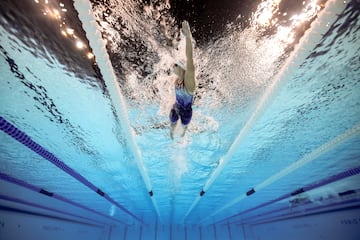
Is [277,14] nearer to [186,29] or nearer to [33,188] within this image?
[186,29]

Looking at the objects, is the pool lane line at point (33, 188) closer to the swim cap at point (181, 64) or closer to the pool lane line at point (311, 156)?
the swim cap at point (181, 64)

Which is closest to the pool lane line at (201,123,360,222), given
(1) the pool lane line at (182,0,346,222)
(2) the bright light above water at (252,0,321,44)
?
(1) the pool lane line at (182,0,346,222)

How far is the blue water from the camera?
5.90 ft

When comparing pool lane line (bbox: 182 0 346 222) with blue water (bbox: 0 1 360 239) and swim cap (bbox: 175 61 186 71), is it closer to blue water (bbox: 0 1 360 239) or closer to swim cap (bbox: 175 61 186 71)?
blue water (bbox: 0 1 360 239)

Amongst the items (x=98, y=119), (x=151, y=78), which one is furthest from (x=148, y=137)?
(x=151, y=78)

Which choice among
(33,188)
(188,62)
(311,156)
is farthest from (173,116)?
(33,188)

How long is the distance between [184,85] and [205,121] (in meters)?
0.92


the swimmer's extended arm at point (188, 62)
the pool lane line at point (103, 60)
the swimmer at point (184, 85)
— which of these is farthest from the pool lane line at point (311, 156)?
the pool lane line at point (103, 60)

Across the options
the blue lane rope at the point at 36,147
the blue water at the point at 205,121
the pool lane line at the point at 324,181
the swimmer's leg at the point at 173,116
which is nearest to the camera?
the blue water at the point at 205,121

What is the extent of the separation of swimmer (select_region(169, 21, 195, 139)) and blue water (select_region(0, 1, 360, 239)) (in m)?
0.13

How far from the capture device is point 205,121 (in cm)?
272

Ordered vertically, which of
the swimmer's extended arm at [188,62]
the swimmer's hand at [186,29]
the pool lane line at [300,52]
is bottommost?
the swimmer's extended arm at [188,62]

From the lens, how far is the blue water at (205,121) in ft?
5.90

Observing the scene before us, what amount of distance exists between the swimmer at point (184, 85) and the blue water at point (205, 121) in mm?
130
